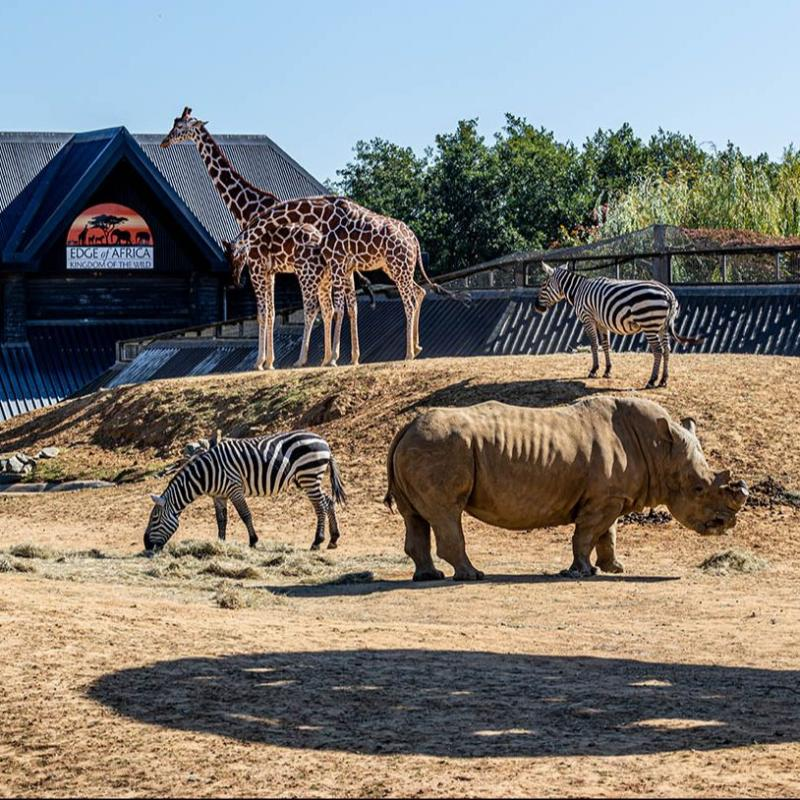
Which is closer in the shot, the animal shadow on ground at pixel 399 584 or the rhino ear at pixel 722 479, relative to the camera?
the animal shadow on ground at pixel 399 584

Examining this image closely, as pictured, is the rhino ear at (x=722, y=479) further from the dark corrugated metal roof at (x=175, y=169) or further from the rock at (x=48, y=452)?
the dark corrugated metal roof at (x=175, y=169)

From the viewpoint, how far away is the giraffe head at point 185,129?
35938mm

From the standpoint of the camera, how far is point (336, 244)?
109 ft

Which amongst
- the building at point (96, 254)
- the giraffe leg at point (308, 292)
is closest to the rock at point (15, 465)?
the giraffe leg at point (308, 292)

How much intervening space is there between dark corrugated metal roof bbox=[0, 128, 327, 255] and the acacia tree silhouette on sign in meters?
1.09

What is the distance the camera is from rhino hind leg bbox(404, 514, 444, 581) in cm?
1842

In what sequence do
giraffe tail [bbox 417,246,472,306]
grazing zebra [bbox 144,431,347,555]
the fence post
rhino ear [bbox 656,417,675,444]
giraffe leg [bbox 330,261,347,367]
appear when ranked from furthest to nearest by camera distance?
giraffe tail [bbox 417,246,472,306] → the fence post → giraffe leg [bbox 330,261,347,367] → grazing zebra [bbox 144,431,347,555] → rhino ear [bbox 656,417,675,444]

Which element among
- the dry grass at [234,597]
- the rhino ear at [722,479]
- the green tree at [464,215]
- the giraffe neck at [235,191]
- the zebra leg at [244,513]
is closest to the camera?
the dry grass at [234,597]

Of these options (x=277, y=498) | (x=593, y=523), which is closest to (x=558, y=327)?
(x=277, y=498)

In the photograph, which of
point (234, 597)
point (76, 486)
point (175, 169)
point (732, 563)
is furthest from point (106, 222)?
point (234, 597)

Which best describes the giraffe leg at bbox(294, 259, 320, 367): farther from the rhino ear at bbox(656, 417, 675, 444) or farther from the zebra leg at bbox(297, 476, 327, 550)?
the rhino ear at bbox(656, 417, 675, 444)

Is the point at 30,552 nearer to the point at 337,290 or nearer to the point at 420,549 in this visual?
the point at 420,549

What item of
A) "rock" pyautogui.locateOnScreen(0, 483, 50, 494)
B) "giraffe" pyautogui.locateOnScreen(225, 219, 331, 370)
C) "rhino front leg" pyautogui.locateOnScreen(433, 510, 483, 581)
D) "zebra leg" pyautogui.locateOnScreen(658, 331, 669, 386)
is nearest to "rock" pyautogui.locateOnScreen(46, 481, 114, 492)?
"rock" pyautogui.locateOnScreen(0, 483, 50, 494)

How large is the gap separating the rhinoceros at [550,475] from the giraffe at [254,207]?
14.7 metres
